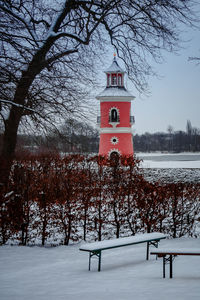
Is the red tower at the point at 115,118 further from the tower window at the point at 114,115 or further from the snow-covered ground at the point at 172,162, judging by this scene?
the snow-covered ground at the point at 172,162

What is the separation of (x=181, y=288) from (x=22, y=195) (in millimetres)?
5522

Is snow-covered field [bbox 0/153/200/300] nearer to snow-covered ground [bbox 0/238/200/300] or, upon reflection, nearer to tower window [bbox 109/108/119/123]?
snow-covered ground [bbox 0/238/200/300]

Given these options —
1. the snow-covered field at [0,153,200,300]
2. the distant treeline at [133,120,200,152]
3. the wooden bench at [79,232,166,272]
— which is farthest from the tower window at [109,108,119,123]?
the distant treeline at [133,120,200,152]

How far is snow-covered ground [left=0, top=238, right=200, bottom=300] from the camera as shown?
5.02 meters

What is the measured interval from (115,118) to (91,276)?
25.4m

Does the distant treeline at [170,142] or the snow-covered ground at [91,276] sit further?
the distant treeline at [170,142]

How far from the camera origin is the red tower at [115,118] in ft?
101

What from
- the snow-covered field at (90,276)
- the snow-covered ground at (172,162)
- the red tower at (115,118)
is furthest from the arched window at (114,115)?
the snow-covered field at (90,276)

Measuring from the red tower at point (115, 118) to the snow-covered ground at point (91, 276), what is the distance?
22.3m

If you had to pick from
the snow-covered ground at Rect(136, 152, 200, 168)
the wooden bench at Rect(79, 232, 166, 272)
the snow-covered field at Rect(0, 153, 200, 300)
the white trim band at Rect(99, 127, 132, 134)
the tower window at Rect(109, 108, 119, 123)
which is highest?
the tower window at Rect(109, 108, 119, 123)

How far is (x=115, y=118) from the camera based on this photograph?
3116 cm

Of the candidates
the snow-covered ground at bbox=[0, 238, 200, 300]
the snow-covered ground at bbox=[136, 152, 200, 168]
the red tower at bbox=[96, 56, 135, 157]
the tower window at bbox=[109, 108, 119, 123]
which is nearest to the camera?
the snow-covered ground at bbox=[0, 238, 200, 300]

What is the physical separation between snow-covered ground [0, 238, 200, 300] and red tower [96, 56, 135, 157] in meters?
22.3

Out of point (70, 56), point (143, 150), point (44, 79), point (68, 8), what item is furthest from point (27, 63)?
point (143, 150)
